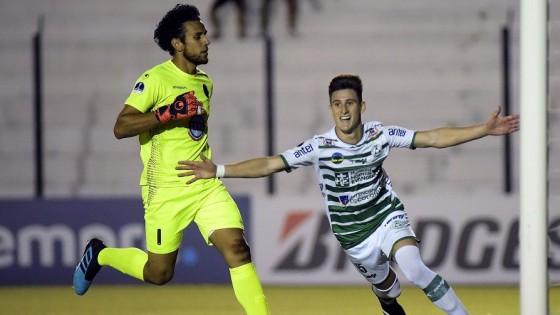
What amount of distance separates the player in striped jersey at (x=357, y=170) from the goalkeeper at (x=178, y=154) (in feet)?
0.70

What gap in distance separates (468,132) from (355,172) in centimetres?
70

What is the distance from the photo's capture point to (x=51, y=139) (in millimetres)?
12305

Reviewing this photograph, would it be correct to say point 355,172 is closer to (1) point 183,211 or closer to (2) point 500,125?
(2) point 500,125

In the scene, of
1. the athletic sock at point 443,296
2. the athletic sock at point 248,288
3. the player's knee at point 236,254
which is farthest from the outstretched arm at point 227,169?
the athletic sock at point 443,296

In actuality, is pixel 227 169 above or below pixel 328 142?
below

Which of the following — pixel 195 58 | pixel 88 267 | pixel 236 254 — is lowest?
pixel 88 267

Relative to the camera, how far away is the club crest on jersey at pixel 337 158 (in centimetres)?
717

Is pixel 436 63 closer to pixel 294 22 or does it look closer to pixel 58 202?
pixel 294 22

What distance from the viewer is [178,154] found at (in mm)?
7344

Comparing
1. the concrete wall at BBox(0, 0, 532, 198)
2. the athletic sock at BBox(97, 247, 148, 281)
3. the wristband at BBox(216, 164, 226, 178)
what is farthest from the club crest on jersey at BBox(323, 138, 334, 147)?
the concrete wall at BBox(0, 0, 532, 198)

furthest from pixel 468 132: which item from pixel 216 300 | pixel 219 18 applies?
pixel 219 18

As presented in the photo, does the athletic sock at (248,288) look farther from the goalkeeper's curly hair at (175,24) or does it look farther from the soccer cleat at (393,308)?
the goalkeeper's curly hair at (175,24)

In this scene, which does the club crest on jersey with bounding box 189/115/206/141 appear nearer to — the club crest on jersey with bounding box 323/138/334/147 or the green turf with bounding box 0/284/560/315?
the club crest on jersey with bounding box 323/138/334/147

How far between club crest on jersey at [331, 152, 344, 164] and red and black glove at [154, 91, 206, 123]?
796 mm
